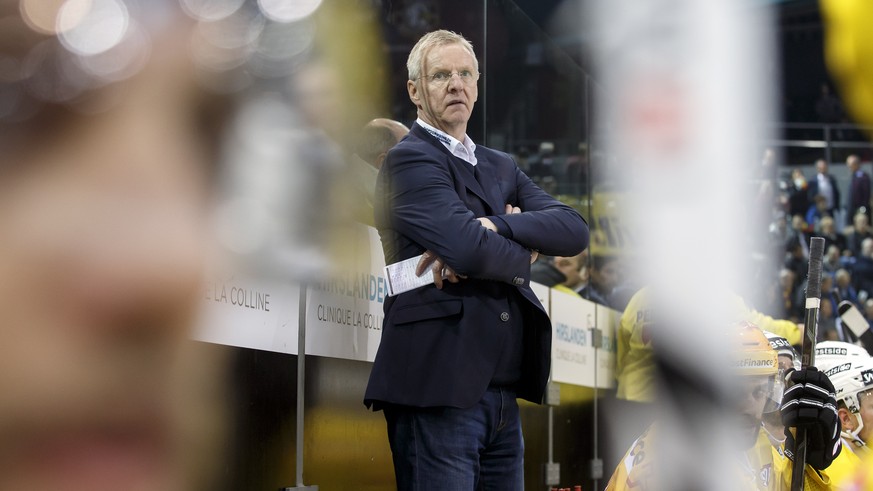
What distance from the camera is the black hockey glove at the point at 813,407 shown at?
337 centimetres

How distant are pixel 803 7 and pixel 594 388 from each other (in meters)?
11.9

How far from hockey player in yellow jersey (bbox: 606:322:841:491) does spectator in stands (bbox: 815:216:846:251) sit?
11.1 metres

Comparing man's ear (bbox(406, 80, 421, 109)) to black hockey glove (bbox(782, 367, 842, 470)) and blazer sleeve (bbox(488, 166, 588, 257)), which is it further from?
black hockey glove (bbox(782, 367, 842, 470))

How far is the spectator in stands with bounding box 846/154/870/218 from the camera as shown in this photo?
14.8 metres

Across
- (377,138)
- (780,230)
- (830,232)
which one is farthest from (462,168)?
(830,232)

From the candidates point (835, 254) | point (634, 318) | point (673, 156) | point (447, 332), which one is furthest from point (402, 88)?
point (835, 254)

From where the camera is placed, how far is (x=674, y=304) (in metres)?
2.17

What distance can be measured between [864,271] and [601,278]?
925 cm

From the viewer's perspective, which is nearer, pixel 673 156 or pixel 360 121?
pixel 673 156

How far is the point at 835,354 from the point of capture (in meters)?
4.59

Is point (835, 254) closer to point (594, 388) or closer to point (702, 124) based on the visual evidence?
point (594, 388)

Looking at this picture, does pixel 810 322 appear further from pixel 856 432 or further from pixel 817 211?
pixel 817 211

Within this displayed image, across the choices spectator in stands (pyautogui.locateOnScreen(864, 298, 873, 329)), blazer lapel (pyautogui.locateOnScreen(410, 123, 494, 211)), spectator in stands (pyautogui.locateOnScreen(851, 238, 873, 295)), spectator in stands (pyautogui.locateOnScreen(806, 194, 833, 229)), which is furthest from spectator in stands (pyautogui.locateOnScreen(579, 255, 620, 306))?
spectator in stands (pyautogui.locateOnScreen(806, 194, 833, 229))

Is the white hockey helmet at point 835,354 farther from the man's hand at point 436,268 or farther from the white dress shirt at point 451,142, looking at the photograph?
the man's hand at point 436,268
